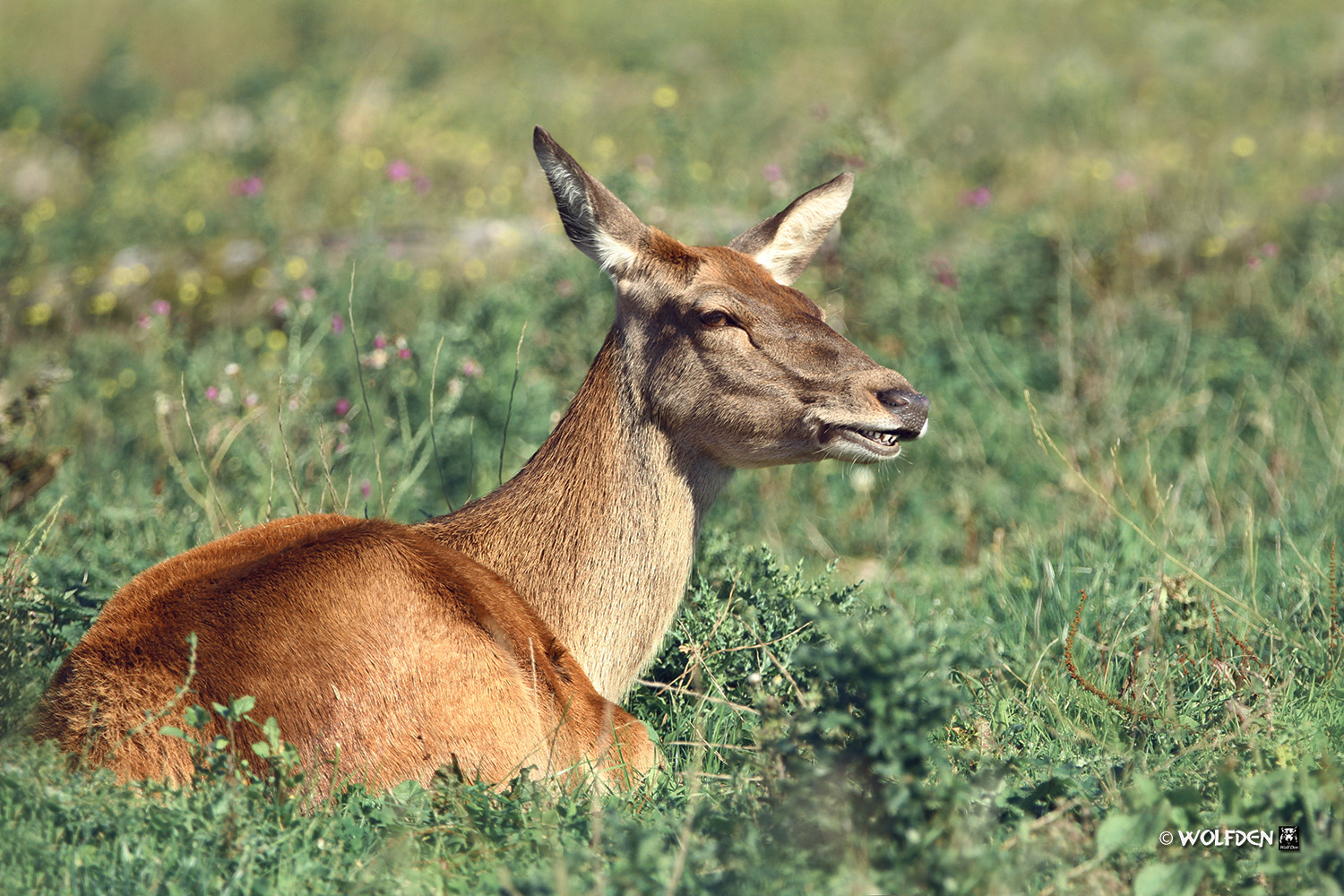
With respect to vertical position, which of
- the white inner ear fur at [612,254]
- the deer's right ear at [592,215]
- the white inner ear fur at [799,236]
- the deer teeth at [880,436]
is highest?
the deer's right ear at [592,215]

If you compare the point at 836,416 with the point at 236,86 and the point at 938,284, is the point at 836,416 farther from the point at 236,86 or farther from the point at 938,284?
the point at 236,86

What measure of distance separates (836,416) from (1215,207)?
249 inches

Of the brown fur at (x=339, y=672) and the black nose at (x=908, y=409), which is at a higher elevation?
the black nose at (x=908, y=409)

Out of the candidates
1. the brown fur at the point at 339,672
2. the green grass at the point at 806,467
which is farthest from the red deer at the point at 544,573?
the green grass at the point at 806,467

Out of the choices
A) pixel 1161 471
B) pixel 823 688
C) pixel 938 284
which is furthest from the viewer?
pixel 938 284

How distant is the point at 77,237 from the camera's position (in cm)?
873

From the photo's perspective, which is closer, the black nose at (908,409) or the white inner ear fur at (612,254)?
the black nose at (908,409)

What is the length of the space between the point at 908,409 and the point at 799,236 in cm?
115

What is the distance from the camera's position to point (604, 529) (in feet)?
11.8

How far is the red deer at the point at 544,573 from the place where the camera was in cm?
274

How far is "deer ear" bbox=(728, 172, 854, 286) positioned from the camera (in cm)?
424

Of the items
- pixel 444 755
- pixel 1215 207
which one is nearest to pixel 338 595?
pixel 444 755

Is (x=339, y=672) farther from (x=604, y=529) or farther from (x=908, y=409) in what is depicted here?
(x=908, y=409)

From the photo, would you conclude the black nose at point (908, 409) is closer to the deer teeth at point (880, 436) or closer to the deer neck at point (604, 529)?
the deer teeth at point (880, 436)
